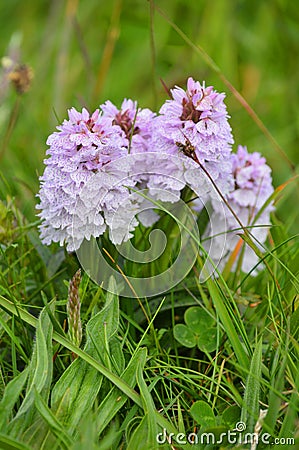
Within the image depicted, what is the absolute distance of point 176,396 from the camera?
915 mm

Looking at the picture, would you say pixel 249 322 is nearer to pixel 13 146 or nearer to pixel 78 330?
pixel 78 330

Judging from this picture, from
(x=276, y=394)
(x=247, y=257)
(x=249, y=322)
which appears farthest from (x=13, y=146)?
(x=276, y=394)

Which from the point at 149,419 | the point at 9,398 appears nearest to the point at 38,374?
the point at 9,398

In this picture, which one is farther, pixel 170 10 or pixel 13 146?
pixel 170 10

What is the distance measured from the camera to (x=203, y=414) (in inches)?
34.4

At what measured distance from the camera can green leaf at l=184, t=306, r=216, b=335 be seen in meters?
1.05

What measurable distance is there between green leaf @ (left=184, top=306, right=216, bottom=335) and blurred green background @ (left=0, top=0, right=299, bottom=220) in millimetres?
1087

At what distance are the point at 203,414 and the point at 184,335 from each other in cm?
18

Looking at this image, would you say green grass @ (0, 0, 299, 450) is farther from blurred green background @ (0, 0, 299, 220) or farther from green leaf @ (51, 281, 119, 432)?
blurred green background @ (0, 0, 299, 220)

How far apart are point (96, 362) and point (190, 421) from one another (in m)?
0.19

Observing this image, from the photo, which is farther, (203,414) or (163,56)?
(163,56)

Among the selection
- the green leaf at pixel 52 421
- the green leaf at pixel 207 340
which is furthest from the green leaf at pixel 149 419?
the green leaf at pixel 207 340

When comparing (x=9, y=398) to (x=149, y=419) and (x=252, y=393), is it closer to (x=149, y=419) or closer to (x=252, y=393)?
(x=149, y=419)

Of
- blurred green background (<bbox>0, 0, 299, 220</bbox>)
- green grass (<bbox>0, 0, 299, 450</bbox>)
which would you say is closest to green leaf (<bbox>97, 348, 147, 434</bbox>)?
green grass (<bbox>0, 0, 299, 450</bbox>)
